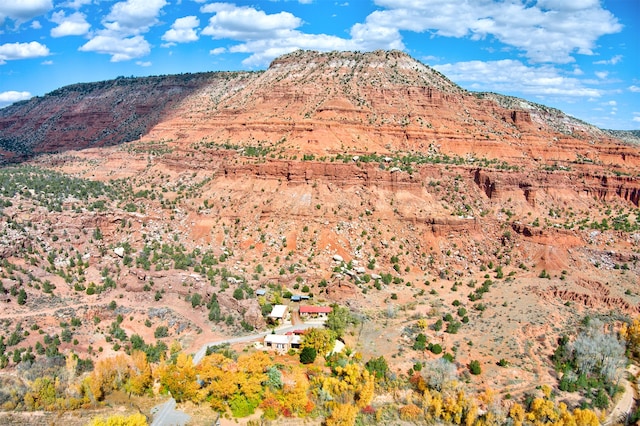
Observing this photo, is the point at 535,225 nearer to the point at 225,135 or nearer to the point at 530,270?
the point at 530,270

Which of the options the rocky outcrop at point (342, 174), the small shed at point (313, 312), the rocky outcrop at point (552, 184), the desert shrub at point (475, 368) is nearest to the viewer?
the desert shrub at point (475, 368)

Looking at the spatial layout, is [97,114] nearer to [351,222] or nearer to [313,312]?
[351,222]

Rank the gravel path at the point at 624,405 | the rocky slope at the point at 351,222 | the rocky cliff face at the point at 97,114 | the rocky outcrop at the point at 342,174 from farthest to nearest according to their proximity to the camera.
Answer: the rocky cliff face at the point at 97,114 < the rocky outcrop at the point at 342,174 < the rocky slope at the point at 351,222 < the gravel path at the point at 624,405

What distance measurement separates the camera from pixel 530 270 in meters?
54.6

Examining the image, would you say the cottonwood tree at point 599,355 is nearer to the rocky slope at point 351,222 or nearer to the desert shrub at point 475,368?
the rocky slope at point 351,222

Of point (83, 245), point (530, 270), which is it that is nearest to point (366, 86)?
point (530, 270)

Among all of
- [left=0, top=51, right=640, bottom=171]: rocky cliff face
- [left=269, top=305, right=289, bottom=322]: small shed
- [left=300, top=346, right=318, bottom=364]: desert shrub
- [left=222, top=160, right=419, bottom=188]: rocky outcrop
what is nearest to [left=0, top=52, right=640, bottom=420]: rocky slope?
[left=222, top=160, right=419, bottom=188]: rocky outcrop

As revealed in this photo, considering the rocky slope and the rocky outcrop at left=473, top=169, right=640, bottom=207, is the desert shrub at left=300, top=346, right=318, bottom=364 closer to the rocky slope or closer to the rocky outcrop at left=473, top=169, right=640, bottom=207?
the rocky slope

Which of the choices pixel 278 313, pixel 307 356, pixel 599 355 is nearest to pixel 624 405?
pixel 599 355

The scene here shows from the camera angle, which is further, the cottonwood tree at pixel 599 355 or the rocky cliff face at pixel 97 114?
the rocky cliff face at pixel 97 114

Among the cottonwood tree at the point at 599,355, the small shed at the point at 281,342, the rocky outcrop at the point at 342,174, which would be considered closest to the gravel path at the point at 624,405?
the cottonwood tree at the point at 599,355

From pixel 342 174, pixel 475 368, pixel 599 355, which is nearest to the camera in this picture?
pixel 475 368

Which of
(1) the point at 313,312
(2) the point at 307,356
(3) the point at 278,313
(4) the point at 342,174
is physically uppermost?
(4) the point at 342,174

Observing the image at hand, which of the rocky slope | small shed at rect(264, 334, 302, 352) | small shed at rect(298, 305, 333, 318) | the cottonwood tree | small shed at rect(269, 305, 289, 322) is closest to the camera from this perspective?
the cottonwood tree
